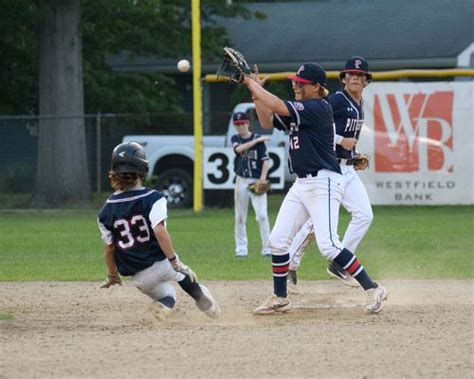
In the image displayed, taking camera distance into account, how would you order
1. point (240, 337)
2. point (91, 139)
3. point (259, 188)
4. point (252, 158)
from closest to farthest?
point (240, 337), point (259, 188), point (252, 158), point (91, 139)

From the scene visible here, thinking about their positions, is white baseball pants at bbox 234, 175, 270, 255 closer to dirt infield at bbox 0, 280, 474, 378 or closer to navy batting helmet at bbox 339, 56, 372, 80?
dirt infield at bbox 0, 280, 474, 378

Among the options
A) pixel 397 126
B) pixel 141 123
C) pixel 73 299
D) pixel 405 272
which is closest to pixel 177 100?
pixel 141 123

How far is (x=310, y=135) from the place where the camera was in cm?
835

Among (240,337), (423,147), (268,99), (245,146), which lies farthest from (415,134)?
(240,337)

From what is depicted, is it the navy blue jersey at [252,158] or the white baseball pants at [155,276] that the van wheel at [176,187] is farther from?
the white baseball pants at [155,276]

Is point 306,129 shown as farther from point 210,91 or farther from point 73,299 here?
point 210,91

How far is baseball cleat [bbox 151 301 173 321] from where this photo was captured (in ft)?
26.3

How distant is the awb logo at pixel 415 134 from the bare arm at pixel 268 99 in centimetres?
1241

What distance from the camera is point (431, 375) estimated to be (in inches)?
237

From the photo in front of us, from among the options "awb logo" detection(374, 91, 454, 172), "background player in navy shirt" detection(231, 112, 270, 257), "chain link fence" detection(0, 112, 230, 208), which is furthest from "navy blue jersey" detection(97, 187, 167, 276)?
"chain link fence" detection(0, 112, 230, 208)

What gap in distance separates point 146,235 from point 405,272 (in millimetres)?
4648

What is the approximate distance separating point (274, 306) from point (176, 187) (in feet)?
43.1

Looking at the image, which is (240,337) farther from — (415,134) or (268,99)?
(415,134)

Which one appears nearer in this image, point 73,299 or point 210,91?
A: point 73,299
